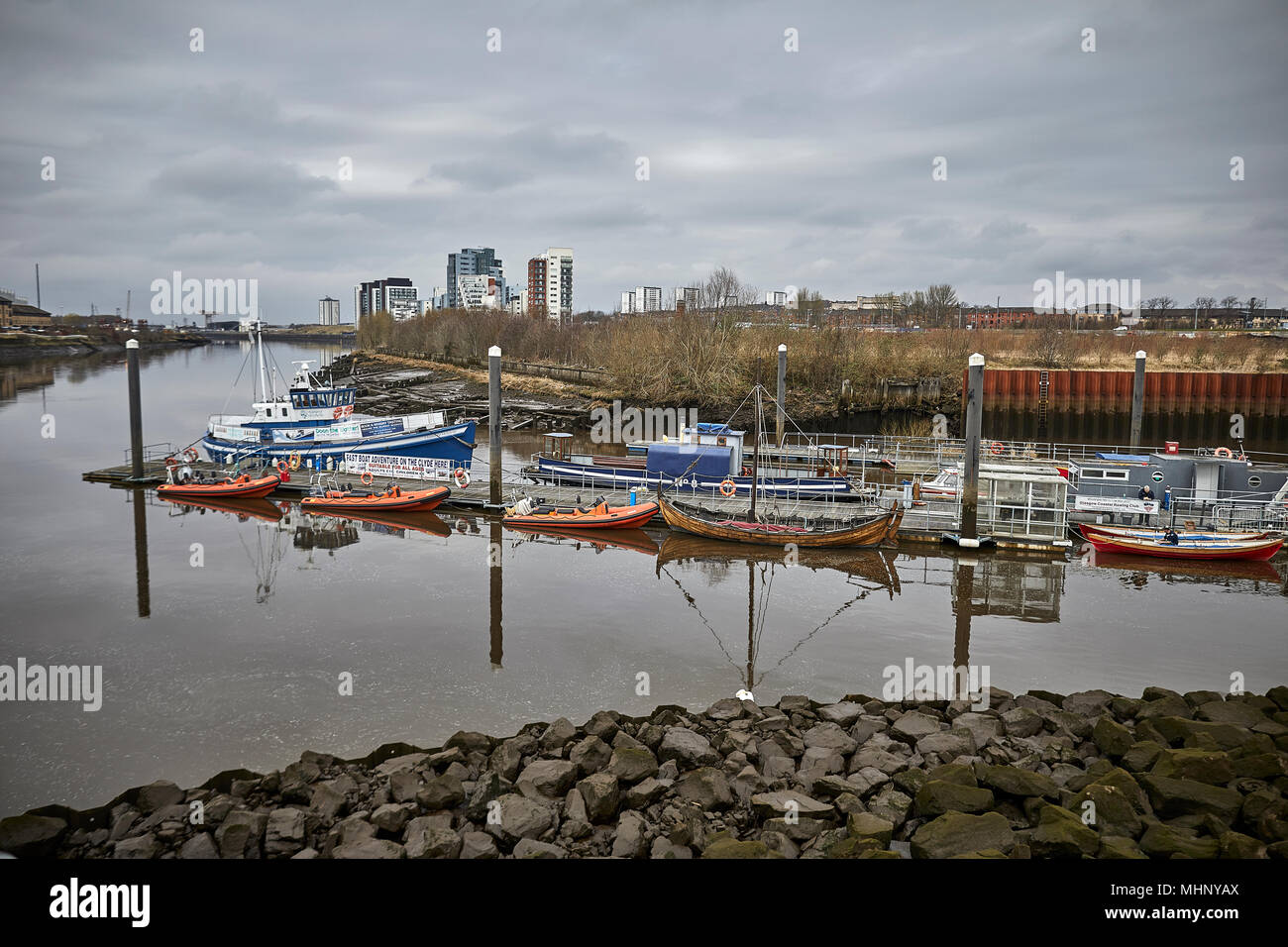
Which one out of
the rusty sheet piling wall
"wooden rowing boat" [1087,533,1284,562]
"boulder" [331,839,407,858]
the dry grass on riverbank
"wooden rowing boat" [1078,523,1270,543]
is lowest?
"boulder" [331,839,407,858]

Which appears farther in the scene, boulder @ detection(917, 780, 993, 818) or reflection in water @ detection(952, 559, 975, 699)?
reflection in water @ detection(952, 559, 975, 699)

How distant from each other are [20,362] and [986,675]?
483ft

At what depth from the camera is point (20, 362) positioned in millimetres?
124062

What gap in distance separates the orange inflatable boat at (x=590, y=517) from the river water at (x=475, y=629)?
0.83 meters

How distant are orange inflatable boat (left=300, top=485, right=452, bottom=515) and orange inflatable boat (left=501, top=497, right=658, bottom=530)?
385cm

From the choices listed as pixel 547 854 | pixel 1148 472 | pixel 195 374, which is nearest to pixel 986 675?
pixel 547 854

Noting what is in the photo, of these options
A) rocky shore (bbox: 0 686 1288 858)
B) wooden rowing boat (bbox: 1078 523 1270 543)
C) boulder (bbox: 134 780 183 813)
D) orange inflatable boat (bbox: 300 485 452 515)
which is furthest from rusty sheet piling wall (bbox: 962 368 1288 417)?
A: boulder (bbox: 134 780 183 813)

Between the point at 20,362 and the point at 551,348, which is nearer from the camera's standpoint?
the point at 551,348

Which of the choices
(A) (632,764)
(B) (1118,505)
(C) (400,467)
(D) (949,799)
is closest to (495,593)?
(A) (632,764)

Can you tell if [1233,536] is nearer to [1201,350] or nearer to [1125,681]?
[1125,681]

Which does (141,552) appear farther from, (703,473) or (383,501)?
(703,473)

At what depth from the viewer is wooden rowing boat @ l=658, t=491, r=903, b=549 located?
28.2 metres

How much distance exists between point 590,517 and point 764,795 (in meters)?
19.5

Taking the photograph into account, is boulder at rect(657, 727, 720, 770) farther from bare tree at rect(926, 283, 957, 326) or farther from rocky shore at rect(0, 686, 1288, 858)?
bare tree at rect(926, 283, 957, 326)
